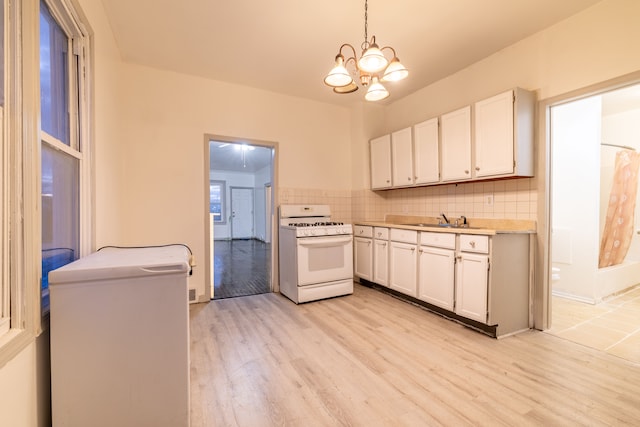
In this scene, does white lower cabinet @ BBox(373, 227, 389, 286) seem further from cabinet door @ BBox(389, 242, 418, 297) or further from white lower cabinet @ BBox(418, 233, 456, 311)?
white lower cabinet @ BBox(418, 233, 456, 311)

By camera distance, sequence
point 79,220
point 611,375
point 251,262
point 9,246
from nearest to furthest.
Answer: point 9,246 < point 79,220 < point 611,375 < point 251,262

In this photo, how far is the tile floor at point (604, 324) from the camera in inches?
86.4

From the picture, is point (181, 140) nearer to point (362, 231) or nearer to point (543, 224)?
point (362, 231)

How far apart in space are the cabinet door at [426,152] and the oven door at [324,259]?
1.16 metres

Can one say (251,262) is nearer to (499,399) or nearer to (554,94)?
(499,399)

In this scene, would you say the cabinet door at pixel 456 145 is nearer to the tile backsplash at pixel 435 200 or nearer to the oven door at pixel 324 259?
the tile backsplash at pixel 435 200

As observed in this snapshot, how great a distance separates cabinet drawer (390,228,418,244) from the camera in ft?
10.0

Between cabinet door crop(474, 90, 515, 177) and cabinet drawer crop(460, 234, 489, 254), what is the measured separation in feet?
2.10

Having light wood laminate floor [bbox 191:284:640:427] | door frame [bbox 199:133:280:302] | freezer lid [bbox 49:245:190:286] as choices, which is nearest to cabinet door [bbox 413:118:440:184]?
light wood laminate floor [bbox 191:284:640:427]

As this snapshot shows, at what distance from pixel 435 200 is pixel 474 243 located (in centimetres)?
117

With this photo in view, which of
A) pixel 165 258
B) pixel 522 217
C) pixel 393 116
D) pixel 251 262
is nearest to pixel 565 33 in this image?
pixel 522 217

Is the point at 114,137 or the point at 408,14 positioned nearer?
the point at 408,14

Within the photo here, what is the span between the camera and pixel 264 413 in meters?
1.50

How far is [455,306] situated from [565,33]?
8.15 ft
